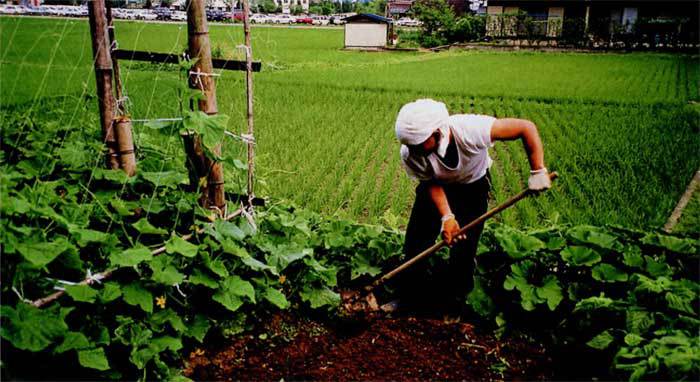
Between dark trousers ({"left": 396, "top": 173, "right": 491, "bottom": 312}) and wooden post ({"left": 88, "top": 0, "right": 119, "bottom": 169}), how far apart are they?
1608mm

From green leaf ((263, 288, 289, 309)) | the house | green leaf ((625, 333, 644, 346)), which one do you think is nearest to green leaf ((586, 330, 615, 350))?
green leaf ((625, 333, 644, 346))

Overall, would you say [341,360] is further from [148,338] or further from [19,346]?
[19,346]

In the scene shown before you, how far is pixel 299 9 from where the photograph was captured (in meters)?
47.4

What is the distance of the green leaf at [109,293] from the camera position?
228 centimetres

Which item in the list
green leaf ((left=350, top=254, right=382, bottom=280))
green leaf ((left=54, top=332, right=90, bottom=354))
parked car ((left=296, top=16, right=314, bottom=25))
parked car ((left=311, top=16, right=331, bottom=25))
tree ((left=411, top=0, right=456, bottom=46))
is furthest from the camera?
parked car ((left=311, top=16, right=331, bottom=25))

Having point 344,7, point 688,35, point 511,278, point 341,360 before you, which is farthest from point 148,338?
point 344,7

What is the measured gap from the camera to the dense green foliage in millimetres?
2408

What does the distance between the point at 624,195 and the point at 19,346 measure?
4909mm

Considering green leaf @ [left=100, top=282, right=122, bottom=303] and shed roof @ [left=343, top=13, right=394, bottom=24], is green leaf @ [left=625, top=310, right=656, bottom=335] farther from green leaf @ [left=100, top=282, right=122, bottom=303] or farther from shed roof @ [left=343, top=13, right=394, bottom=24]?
shed roof @ [left=343, top=13, right=394, bottom=24]

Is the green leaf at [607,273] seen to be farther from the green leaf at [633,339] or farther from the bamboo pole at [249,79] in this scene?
the bamboo pole at [249,79]

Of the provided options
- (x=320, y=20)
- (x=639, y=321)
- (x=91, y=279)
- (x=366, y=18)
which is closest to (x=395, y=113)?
(x=639, y=321)

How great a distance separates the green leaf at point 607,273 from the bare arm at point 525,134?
629mm

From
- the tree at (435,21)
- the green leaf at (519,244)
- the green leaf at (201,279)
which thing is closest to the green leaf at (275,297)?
the green leaf at (201,279)

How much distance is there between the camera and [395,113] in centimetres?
968
